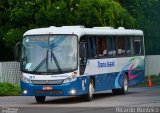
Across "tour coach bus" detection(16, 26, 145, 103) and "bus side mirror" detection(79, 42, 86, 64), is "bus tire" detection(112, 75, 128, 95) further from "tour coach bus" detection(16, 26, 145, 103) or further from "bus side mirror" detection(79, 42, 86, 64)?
"bus side mirror" detection(79, 42, 86, 64)

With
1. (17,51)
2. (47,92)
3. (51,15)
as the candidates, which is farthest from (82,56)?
(51,15)

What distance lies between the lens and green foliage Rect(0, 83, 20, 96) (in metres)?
32.6

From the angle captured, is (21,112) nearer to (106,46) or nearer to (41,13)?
(106,46)

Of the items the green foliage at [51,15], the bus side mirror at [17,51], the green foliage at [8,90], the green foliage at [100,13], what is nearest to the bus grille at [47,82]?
the bus side mirror at [17,51]

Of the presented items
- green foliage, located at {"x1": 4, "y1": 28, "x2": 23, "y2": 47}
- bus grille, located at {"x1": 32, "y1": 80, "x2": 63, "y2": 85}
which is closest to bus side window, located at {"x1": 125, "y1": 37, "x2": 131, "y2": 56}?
bus grille, located at {"x1": 32, "y1": 80, "x2": 63, "y2": 85}

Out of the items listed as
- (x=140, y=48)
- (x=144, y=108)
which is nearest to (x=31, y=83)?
(x=144, y=108)

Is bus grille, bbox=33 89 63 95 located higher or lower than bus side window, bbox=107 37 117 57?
lower

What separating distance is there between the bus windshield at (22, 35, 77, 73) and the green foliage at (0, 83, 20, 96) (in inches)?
293

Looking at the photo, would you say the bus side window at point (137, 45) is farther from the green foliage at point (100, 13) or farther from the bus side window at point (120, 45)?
the green foliage at point (100, 13)

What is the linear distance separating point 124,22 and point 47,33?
626 inches

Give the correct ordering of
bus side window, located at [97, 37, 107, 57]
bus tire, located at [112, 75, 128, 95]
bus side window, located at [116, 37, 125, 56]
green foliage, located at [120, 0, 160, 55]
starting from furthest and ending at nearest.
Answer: green foliage, located at [120, 0, 160, 55]
bus tire, located at [112, 75, 128, 95]
bus side window, located at [116, 37, 125, 56]
bus side window, located at [97, 37, 107, 57]

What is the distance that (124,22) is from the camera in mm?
40750

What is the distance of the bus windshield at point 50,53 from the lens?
24.8 metres

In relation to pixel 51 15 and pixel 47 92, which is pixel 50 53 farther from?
pixel 51 15
